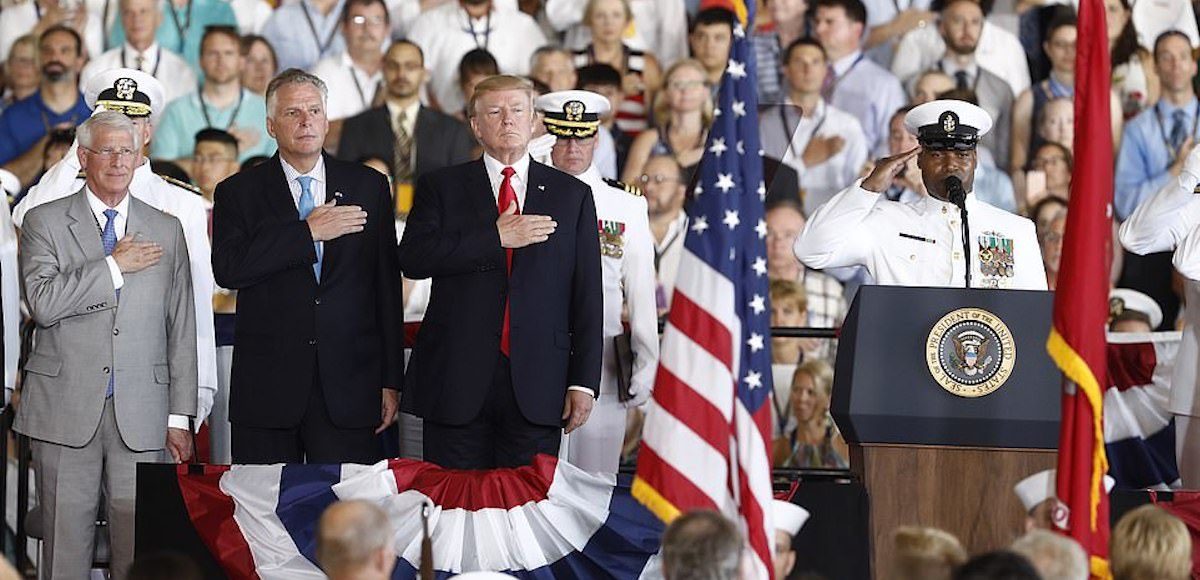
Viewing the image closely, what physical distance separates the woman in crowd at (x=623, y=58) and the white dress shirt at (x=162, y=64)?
7.06ft

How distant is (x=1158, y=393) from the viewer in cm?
780

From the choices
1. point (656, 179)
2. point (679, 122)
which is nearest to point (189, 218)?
point (656, 179)

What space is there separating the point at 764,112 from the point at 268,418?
215 inches

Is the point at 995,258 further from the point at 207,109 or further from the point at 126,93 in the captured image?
the point at 207,109

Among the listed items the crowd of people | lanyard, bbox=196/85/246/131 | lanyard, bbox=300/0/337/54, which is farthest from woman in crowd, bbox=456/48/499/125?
lanyard, bbox=196/85/246/131

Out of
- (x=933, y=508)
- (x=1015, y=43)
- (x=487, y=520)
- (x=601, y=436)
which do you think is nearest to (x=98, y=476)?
(x=487, y=520)

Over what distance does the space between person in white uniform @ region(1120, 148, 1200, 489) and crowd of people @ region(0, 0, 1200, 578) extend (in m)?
0.02

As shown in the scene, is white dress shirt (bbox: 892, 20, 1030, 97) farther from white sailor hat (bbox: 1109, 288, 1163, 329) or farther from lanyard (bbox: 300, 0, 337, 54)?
→ lanyard (bbox: 300, 0, 337, 54)

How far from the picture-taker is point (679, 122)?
10.4m

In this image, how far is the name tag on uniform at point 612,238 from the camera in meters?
7.20

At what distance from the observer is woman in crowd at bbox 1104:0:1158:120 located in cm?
1072

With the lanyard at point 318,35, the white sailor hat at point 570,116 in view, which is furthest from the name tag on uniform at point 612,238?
the lanyard at point 318,35

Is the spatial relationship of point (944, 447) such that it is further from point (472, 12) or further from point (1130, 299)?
point (472, 12)

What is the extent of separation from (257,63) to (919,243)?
5.17 metres
